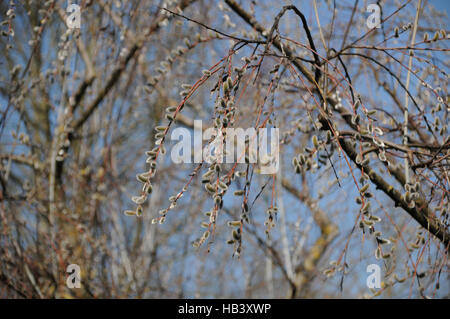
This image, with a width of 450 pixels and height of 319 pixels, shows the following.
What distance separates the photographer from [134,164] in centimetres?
413

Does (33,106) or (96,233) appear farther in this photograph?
(33,106)

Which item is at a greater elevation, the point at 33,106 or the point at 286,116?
the point at 33,106

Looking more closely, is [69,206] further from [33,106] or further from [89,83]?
[33,106]

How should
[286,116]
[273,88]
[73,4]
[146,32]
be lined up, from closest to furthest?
[273,88], [73,4], [286,116], [146,32]

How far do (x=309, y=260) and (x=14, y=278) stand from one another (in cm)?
199

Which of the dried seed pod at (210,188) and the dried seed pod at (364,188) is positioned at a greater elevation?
the dried seed pod at (364,188)

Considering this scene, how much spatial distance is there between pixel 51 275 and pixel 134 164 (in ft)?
6.03

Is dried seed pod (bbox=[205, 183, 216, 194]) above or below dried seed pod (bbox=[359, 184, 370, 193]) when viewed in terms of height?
below

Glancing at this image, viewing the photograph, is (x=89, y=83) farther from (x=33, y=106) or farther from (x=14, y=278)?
(x=33, y=106)

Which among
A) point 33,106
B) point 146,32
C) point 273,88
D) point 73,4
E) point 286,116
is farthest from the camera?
point 33,106

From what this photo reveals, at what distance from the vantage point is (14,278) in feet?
7.27
